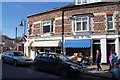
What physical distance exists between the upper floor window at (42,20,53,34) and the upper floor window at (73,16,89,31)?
3.44 m

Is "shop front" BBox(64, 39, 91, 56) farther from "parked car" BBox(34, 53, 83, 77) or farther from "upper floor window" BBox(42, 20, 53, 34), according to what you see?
"parked car" BBox(34, 53, 83, 77)

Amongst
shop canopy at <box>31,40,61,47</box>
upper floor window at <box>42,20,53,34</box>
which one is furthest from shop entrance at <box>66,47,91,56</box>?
upper floor window at <box>42,20,53,34</box>

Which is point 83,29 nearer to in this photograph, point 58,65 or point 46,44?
point 46,44

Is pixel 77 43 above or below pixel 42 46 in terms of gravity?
above

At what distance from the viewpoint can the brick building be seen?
1309 centimetres

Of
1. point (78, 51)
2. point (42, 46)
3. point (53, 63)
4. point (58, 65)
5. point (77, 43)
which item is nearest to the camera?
point (58, 65)

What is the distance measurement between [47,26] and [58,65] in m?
9.46

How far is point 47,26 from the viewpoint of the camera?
1705 centimetres

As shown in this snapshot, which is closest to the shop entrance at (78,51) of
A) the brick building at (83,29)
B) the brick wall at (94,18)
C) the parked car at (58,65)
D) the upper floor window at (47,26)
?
the brick building at (83,29)

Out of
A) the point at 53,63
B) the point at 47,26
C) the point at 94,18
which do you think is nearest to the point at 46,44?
the point at 47,26

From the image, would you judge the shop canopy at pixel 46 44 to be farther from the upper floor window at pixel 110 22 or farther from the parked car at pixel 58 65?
the upper floor window at pixel 110 22

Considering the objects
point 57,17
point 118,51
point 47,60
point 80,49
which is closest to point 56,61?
point 47,60

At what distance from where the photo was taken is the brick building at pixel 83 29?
1309 cm

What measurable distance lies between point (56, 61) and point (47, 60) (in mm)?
1059
